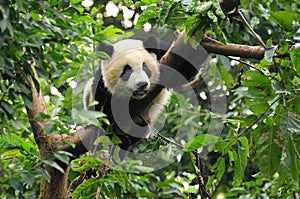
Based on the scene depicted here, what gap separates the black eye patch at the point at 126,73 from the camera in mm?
3967

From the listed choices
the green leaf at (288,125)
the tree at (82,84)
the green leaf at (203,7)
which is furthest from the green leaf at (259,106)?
the green leaf at (203,7)

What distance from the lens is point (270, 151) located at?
92.9 inches

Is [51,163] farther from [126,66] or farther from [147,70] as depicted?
[126,66]

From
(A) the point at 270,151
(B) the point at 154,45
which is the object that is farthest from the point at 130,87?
A: (A) the point at 270,151

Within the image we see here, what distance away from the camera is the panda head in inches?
151

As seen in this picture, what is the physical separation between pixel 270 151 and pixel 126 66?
1.90 meters

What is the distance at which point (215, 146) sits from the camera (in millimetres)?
2633

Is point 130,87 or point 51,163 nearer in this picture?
point 51,163

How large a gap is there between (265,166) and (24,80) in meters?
1.20

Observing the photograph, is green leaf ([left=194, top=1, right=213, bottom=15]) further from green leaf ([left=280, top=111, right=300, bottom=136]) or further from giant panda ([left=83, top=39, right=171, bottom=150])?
giant panda ([left=83, top=39, right=171, bottom=150])

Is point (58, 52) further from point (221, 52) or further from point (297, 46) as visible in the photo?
point (297, 46)

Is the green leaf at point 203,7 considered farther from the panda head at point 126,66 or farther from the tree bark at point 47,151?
the panda head at point 126,66

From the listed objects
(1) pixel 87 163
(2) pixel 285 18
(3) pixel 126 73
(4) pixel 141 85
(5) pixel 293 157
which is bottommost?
(3) pixel 126 73

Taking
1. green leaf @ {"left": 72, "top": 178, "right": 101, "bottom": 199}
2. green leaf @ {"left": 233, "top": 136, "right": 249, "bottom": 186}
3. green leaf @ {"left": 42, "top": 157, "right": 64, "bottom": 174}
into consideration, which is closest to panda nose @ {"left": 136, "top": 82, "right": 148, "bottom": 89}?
green leaf @ {"left": 72, "top": 178, "right": 101, "bottom": 199}
